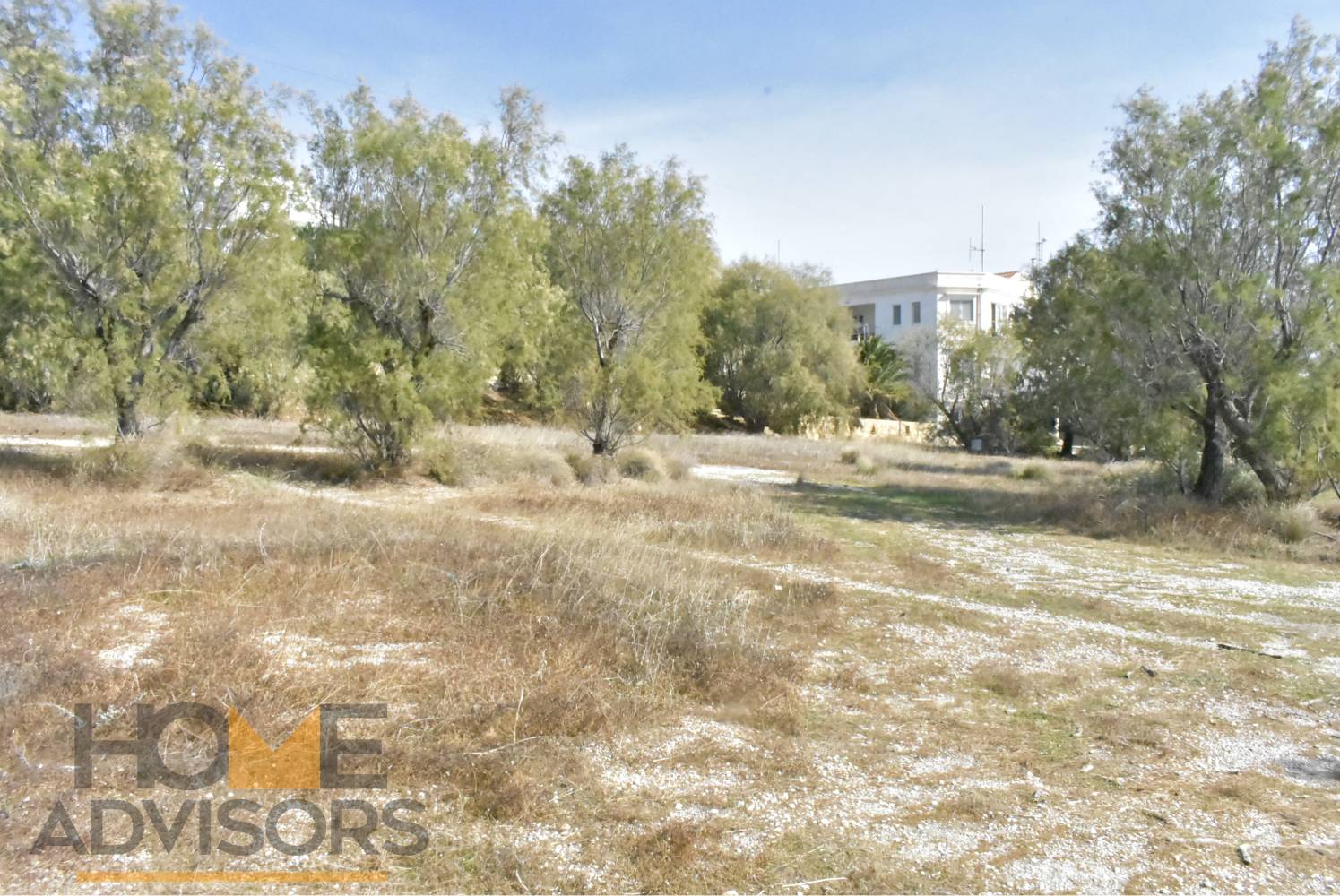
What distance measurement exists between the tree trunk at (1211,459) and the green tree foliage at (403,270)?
1371cm

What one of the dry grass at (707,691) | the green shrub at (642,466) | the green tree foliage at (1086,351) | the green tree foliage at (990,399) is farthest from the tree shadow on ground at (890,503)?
the green tree foliage at (990,399)

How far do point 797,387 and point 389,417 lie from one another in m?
29.7

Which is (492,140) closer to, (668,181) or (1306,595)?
(668,181)

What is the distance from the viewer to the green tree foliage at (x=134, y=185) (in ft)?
49.8

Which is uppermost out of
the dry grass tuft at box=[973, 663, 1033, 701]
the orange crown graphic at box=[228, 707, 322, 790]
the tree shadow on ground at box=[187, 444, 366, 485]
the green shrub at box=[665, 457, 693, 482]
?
the tree shadow on ground at box=[187, 444, 366, 485]

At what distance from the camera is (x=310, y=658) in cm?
610

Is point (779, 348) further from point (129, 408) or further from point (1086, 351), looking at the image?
point (129, 408)

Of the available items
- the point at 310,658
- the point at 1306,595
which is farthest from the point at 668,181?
the point at 310,658

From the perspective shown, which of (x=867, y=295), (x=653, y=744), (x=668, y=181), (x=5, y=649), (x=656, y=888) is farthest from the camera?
(x=867, y=295)

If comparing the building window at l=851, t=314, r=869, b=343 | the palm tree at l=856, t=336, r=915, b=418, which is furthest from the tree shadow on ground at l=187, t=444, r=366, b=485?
the building window at l=851, t=314, r=869, b=343

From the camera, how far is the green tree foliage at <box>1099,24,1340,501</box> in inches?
575

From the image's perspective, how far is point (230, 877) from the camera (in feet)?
12.2

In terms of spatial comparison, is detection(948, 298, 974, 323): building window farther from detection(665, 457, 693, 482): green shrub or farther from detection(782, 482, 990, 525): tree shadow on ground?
detection(665, 457, 693, 482): green shrub

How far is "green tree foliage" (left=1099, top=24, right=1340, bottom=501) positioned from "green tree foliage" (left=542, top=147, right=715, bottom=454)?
10.1 meters
